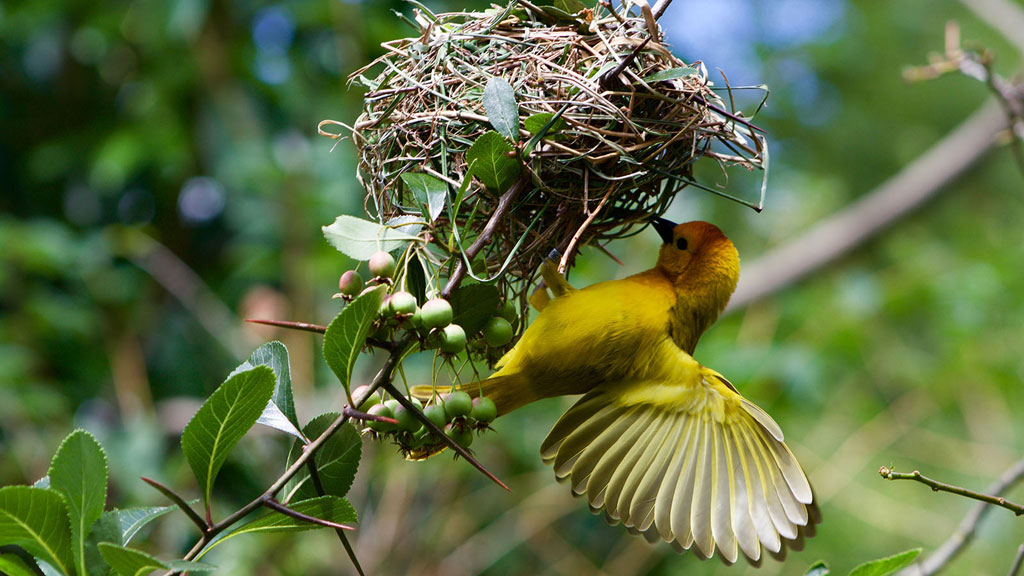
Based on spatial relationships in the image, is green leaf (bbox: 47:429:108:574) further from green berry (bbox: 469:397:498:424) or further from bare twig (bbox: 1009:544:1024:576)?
bare twig (bbox: 1009:544:1024:576)

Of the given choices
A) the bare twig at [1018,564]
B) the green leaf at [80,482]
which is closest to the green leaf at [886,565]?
the bare twig at [1018,564]

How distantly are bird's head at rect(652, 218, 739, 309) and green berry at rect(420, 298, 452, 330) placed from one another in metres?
1.06

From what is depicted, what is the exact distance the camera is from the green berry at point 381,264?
4.56ft

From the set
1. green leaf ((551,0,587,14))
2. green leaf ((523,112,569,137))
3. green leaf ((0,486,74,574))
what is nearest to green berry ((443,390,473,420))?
green leaf ((523,112,569,137))

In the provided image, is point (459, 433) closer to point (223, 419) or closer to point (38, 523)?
point (223, 419)

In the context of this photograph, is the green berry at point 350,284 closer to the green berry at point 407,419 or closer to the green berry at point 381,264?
the green berry at point 381,264

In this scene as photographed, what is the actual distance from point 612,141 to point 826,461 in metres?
4.18

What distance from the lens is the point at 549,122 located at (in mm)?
1599

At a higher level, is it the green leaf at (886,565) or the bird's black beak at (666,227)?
the bird's black beak at (666,227)

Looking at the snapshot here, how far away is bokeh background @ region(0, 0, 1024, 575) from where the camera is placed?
478 centimetres

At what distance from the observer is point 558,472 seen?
2.12 m

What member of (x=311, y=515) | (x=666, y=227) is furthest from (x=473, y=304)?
(x=666, y=227)

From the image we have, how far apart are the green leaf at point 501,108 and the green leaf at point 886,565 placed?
3.12ft

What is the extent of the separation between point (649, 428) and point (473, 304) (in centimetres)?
78
